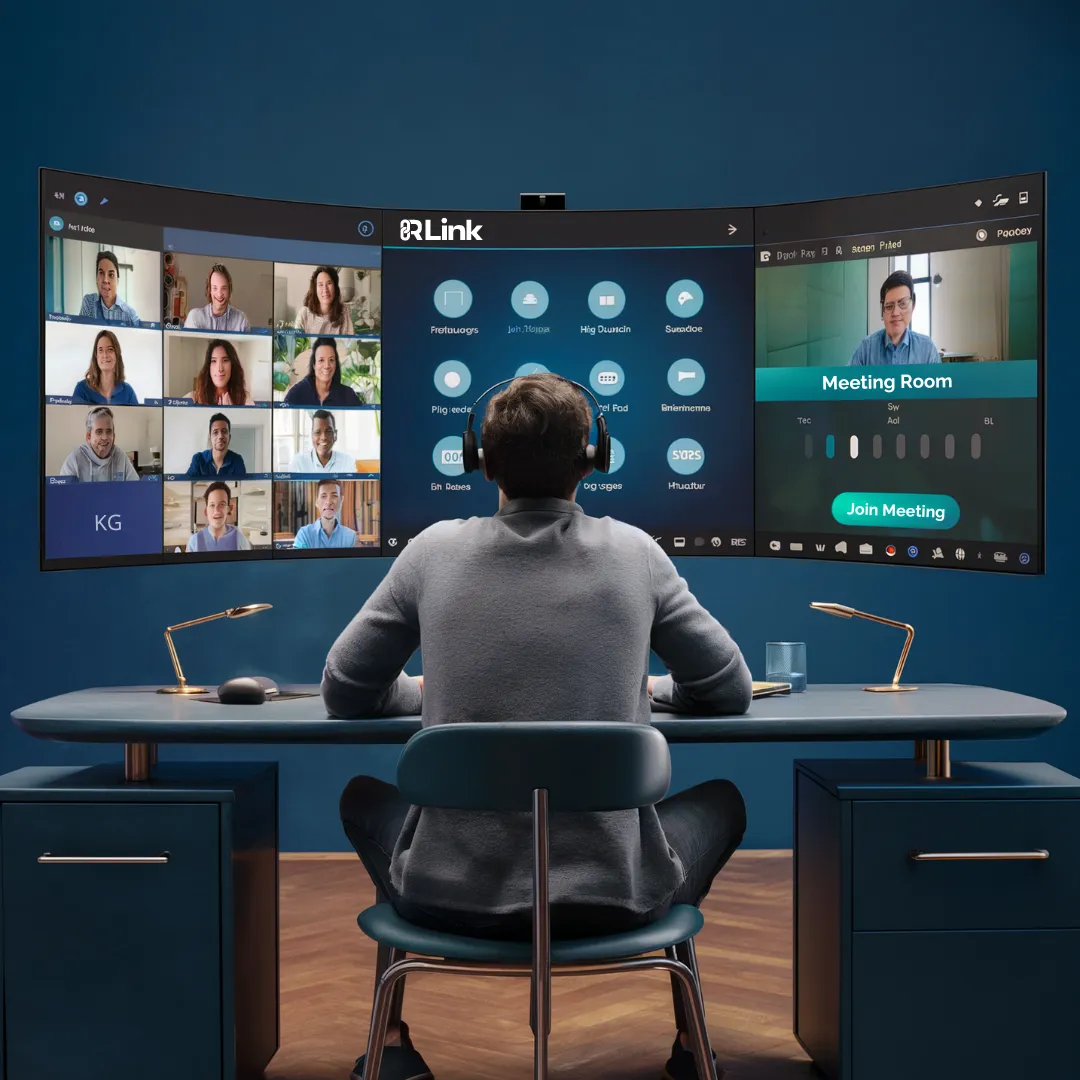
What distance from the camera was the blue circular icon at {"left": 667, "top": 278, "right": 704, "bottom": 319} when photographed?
321 cm

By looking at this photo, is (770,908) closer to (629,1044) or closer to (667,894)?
(629,1044)

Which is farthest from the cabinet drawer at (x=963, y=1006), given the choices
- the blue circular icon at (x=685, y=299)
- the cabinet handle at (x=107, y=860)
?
the blue circular icon at (x=685, y=299)

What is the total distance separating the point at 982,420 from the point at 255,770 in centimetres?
183

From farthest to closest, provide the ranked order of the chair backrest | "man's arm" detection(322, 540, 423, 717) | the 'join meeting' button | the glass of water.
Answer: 1. the 'join meeting' button
2. the glass of water
3. "man's arm" detection(322, 540, 423, 717)
4. the chair backrest

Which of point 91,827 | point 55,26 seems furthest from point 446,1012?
point 55,26

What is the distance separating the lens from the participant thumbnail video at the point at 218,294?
302 centimetres

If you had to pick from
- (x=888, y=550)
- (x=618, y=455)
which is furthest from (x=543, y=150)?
(x=888, y=550)

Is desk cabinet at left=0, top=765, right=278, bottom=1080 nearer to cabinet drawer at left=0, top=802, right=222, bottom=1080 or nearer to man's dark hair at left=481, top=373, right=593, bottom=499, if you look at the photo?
cabinet drawer at left=0, top=802, right=222, bottom=1080

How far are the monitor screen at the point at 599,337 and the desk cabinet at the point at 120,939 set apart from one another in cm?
114

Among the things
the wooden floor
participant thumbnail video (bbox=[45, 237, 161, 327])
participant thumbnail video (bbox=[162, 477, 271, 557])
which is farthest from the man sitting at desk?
participant thumbnail video (bbox=[45, 237, 161, 327])

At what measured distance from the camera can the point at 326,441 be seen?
318cm

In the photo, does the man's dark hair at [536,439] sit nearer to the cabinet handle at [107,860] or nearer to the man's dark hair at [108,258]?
the cabinet handle at [107,860]

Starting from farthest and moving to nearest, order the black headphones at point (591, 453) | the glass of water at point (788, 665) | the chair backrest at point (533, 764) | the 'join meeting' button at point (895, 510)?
the 'join meeting' button at point (895, 510)
the glass of water at point (788, 665)
the black headphones at point (591, 453)
the chair backrest at point (533, 764)

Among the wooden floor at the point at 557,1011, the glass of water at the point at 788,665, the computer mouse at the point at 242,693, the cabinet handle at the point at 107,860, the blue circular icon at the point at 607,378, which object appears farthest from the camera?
the blue circular icon at the point at 607,378
